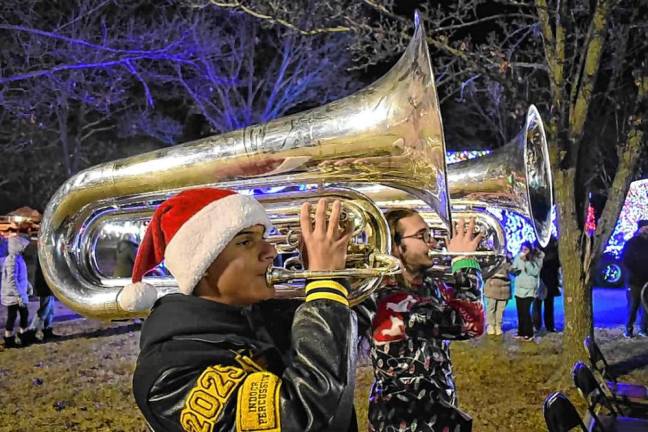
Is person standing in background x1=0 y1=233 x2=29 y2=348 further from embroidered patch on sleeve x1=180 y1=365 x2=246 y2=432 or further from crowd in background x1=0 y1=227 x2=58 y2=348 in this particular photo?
embroidered patch on sleeve x1=180 y1=365 x2=246 y2=432

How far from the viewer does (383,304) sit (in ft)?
8.96

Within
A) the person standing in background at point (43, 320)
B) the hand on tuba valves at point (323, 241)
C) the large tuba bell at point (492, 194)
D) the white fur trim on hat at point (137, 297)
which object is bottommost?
the person standing in background at point (43, 320)

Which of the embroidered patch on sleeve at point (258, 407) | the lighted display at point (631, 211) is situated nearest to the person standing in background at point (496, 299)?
the embroidered patch on sleeve at point (258, 407)

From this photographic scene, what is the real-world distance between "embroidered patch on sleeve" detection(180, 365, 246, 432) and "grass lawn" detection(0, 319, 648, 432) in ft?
12.9

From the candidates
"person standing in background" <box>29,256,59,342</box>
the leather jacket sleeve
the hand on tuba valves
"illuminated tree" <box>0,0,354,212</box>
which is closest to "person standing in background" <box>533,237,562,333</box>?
"illuminated tree" <box>0,0,354,212</box>

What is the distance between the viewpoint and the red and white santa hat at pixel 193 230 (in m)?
1.82

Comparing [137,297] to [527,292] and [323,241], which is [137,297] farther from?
[527,292]

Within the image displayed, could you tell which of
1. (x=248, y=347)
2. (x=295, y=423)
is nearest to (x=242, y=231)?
(x=248, y=347)

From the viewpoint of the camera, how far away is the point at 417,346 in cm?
273

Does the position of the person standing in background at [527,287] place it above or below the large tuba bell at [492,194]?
below

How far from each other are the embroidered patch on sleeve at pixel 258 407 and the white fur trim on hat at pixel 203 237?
16.7 inches

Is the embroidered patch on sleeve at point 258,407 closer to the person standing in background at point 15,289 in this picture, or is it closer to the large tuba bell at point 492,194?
the large tuba bell at point 492,194

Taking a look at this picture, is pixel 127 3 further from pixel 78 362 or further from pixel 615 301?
pixel 615 301

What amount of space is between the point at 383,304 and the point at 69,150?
20.7 m
